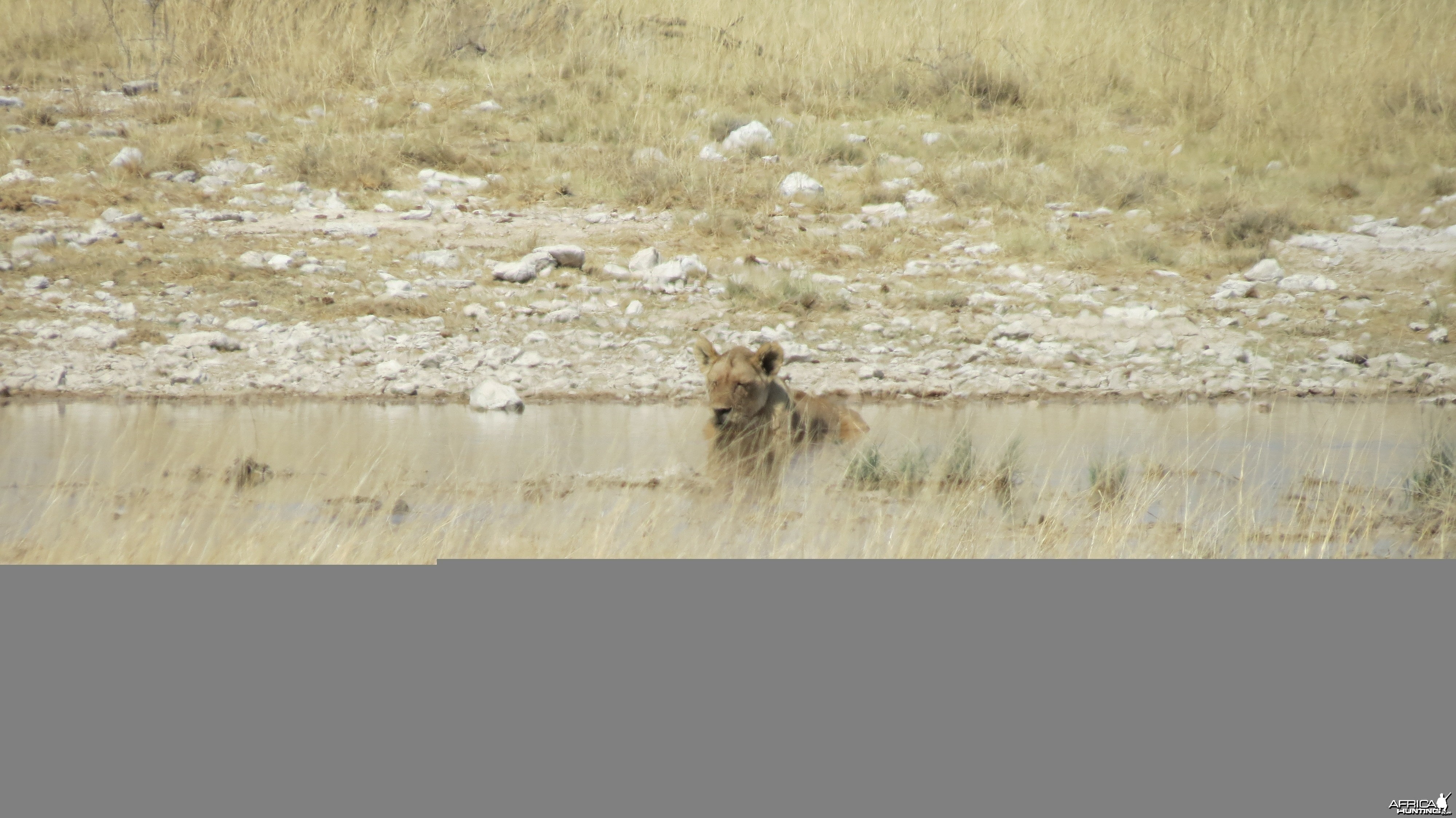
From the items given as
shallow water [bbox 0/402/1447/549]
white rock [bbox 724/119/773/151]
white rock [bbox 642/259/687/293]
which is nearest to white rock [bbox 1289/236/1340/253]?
shallow water [bbox 0/402/1447/549]

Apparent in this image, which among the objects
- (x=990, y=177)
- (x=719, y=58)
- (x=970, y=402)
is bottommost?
(x=970, y=402)

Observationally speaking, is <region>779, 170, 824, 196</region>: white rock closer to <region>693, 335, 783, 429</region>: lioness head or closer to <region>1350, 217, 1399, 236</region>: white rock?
<region>693, 335, 783, 429</region>: lioness head

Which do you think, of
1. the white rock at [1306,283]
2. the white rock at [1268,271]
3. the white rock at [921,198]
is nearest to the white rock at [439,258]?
the white rock at [921,198]

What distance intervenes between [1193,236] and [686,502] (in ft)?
14.1

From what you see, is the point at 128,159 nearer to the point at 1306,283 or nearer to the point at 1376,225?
the point at 1306,283

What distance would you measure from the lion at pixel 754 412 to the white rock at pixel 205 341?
257 centimetres

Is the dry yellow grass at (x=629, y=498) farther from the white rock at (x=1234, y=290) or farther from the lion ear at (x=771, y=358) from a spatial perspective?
the white rock at (x=1234, y=290)

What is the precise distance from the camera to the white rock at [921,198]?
309 inches

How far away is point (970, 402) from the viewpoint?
6.87m

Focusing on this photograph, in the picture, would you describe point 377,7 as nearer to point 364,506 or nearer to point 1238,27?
point 364,506

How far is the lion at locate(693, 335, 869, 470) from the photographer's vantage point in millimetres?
5965

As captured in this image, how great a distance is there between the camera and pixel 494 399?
20.9 ft

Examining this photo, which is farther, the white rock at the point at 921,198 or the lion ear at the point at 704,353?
the white rock at the point at 921,198

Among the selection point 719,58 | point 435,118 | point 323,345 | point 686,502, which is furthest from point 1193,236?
point 323,345
